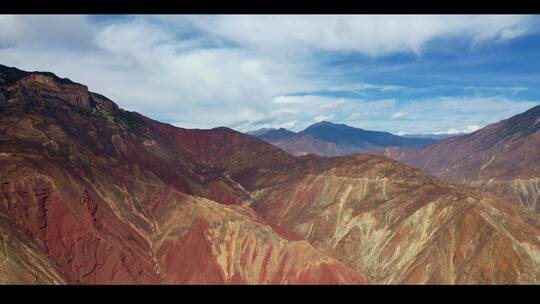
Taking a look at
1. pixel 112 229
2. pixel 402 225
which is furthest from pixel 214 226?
pixel 402 225

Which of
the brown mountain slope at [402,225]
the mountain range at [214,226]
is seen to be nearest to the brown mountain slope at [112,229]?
the mountain range at [214,226]

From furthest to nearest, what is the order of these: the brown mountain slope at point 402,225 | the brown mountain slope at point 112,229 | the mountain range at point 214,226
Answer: the brown mountain slope at point 402,225 → the mountain range at point 214,226 → the brown mountain slope at point 112,229

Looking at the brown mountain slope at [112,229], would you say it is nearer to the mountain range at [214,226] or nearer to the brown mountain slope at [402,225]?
the mountain range at [214,226]

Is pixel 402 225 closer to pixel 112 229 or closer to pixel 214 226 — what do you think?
pixel 214 226
